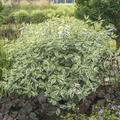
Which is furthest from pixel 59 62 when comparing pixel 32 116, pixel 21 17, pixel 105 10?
pixel 21 17

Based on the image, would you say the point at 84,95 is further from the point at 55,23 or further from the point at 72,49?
the point at 55,23

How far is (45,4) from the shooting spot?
24.4 meters

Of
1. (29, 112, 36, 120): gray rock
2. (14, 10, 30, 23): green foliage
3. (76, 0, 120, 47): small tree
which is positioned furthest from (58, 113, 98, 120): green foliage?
(14, 10, 30, 23): green foliage

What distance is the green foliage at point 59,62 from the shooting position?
18.0 feet

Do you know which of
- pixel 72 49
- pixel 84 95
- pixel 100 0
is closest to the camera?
pixel 84 95

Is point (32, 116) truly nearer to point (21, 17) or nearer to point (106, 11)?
point (106, 11)

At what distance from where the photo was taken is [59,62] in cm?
572

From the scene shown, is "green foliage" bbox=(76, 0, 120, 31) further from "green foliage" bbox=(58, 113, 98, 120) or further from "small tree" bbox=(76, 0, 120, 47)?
"green foliage" bbox=(58, 113, 98, 120)

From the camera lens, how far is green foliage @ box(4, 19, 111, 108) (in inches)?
217

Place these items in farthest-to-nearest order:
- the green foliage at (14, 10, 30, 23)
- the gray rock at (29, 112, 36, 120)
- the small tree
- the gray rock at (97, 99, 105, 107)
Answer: the green foliage at (14, 10, 30, 23), the small tree, the gray rock at (97, 99, 105, 107), the gray rock at (29, 112, 36, 120)

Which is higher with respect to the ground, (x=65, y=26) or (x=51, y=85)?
(x=65, y=26)

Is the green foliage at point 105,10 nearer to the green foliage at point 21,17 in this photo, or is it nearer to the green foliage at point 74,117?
the green foliage at point 74,117

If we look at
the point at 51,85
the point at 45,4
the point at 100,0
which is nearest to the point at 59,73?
the point at 51,85

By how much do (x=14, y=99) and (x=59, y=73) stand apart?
2.25 ft
